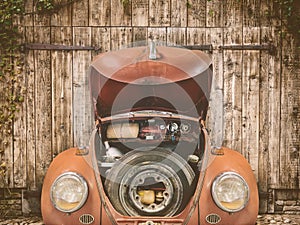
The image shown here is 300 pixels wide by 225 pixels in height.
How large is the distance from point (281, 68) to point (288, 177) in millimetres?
1171

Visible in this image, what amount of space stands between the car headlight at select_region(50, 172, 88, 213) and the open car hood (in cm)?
91

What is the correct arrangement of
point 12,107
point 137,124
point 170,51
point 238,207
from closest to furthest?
1. point 238,207
2. point 137,124
3. point 170,51
4. point 12,107

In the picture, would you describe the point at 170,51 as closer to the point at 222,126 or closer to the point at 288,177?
the point at 222,126

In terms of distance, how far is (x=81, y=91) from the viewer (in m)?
5.36

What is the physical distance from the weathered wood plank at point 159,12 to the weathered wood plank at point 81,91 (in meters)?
0.69

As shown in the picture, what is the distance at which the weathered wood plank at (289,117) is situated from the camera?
17.3 ft

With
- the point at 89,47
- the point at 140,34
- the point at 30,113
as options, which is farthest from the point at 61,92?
the point at 140,34

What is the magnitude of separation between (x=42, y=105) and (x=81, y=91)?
0.44 m

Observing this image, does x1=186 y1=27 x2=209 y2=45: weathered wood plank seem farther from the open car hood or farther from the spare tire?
the spare tire

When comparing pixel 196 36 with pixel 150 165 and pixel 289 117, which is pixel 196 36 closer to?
pixel 289 117

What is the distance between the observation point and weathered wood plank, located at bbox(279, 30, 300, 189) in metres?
5.29

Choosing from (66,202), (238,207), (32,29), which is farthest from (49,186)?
(32,29)

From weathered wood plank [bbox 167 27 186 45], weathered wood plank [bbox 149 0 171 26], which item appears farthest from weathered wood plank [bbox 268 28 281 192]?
weathered wood plank [bbox 149 0 171 26]

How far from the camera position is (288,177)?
536cm
